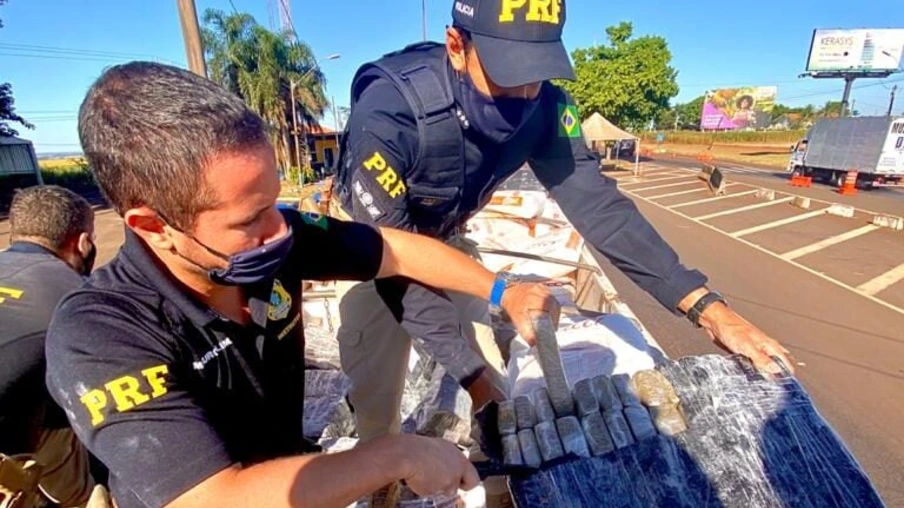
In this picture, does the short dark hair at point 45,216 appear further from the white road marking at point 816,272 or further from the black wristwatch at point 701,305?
the white road marking at point 816,272

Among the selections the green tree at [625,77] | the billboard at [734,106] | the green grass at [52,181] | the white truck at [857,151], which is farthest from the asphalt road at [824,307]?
the billboard at [734,106]

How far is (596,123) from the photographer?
68.1ft

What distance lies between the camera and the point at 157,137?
82cm

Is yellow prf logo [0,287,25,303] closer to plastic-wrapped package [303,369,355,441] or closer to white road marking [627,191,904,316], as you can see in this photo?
plastic-wrapped package [303,369,355,441]

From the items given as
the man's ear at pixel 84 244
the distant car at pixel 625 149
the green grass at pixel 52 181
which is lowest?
the green grass at pixel 52 181

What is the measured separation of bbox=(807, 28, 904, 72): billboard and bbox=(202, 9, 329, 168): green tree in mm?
31846

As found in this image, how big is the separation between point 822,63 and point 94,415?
42.5 meters

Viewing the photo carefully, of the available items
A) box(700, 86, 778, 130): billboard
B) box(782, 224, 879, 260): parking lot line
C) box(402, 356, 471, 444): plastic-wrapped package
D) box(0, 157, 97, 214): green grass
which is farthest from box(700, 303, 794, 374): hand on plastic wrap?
box(700, 86, 778, 130): billboard

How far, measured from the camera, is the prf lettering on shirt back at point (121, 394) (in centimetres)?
80

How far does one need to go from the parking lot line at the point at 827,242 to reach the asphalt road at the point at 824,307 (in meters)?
0.07

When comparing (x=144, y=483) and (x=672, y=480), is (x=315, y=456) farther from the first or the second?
(x=672, y=480)

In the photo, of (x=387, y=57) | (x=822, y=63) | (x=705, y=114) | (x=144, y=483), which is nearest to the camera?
(x=144, y=483)

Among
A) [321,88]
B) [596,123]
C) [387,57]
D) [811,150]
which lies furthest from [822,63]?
[387,57]

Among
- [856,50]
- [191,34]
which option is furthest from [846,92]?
[191,34]
